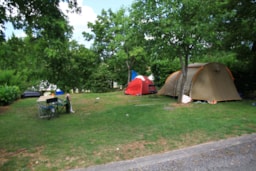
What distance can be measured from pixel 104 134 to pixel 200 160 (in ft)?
7.10

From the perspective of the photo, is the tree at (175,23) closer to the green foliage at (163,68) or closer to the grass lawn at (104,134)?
the grass lawn at (104,134)

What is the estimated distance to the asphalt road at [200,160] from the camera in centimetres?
303

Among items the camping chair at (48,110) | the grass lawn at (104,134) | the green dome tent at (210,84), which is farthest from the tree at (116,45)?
the grass lawn at (104,134)

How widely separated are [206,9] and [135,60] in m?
11.3

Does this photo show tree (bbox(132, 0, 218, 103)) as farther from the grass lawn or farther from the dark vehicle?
the dark vehicle

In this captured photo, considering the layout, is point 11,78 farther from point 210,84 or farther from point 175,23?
point 210,84

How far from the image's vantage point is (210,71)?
9.09m

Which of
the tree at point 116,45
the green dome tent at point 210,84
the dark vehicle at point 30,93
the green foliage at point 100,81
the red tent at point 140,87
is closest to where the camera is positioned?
the green dome tent at point 210,84

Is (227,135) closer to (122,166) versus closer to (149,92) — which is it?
(122,166)

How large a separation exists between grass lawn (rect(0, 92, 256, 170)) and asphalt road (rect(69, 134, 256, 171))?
0.69ft

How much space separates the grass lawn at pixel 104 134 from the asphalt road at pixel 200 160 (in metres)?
0.21

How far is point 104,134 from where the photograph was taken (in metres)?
4.67

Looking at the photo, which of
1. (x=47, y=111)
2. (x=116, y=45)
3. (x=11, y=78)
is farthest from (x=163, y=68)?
(x=11, y=78)

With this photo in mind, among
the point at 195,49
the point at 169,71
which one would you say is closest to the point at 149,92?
the point at 169,71
